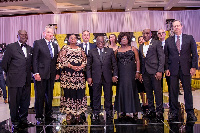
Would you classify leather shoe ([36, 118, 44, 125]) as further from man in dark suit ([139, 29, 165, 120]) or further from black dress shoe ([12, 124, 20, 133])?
man in dark suit ([139, 29, 165, 120])

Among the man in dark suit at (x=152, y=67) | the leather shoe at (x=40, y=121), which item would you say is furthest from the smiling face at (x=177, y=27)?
the leather shoe at (x=40, y=121)

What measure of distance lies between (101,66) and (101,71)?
0.09 metres

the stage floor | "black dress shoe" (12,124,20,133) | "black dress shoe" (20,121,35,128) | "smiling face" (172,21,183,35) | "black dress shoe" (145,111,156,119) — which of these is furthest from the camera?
"black dress shoe" (145,111,156,119)

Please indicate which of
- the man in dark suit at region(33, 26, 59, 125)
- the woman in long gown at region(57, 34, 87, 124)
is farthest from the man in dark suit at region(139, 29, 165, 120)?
the man in dark suit at region(33, 26, 59, 125)

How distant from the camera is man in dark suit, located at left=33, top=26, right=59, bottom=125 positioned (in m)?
3.65

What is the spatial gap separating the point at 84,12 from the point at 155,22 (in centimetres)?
395

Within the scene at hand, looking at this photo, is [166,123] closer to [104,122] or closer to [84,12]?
[104,122]

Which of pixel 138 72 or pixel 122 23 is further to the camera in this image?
pixel 122 23

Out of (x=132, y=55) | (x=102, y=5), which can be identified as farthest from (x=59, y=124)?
(x=102, y=5)

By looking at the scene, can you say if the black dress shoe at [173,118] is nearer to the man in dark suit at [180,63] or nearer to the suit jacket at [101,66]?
the man in dark suit at [180,63]

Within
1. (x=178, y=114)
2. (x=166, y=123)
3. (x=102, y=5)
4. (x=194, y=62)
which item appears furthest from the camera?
(x=102, y=5)

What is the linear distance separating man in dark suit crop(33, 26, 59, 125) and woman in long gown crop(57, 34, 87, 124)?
245 millimetres

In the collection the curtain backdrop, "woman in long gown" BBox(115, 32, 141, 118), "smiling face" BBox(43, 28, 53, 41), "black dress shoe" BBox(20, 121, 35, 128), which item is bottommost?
"black dress shoe" BBox(20, 121, 35, 128)

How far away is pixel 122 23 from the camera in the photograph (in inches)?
444
